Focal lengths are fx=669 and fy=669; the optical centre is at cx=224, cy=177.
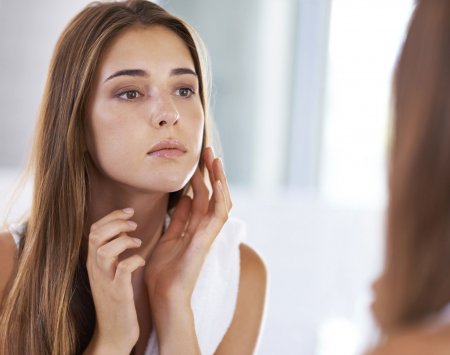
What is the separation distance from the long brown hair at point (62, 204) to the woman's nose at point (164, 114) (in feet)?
0.48

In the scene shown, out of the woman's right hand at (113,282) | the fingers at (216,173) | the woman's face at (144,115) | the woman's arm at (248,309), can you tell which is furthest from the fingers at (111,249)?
the woman's arm at (248,309)

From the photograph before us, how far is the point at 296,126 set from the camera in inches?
127

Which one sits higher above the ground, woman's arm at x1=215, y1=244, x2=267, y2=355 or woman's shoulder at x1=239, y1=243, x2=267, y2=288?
woman's shoulder at x1=239, y1=243, x2=267, y2=288

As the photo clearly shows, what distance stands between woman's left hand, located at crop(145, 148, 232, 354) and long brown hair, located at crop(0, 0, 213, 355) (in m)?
0.15

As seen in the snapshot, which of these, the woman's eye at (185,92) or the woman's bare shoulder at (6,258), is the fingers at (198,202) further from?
the woman's bare shoulder at (6,258)

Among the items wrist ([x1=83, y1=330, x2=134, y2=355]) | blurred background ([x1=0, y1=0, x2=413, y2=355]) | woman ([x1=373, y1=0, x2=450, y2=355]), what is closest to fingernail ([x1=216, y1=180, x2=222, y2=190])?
wrist ([x1=83, y1=330, x2=134, y2=355])

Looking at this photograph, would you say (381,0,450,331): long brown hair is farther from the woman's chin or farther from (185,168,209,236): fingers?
(185,168,209,236): fingers

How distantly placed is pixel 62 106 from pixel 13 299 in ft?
1.21

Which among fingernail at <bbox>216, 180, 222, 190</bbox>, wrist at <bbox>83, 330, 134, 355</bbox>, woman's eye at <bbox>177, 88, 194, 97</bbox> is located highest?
woman's eye at <bbox>177, 88, 194, 97</bbox>

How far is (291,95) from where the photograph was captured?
3256 mm

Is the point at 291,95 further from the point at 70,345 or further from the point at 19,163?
the point at 70,345

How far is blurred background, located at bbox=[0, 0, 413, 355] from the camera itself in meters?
2.63

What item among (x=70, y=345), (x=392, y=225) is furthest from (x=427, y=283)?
(x=70, y=345)

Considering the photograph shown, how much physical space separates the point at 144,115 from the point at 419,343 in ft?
2.50
